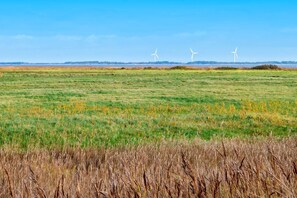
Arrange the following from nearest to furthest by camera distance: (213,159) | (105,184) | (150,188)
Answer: (150,188) → (105,184) → (213,159)

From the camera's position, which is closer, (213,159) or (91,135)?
(213,159)

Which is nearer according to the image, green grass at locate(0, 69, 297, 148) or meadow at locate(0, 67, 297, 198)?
meadow at locate(0, 67, 297, 198)

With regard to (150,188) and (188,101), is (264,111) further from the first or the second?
(150,188)

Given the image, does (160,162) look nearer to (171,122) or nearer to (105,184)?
(105,184)

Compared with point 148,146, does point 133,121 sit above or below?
below

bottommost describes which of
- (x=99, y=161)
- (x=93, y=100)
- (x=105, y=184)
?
(x=93, y=100)

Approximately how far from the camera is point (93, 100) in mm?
28344

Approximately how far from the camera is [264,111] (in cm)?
2300

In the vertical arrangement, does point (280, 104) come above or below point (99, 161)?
below

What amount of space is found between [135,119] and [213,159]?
1313 centimetres

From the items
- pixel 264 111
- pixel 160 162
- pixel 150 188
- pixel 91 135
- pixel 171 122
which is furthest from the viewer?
pixel 264 111

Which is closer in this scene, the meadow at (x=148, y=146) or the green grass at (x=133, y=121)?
the meadow at (x=148, y=146)

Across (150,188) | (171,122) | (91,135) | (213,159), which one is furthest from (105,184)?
(171,122)

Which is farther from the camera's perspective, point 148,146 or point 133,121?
point 133,121
